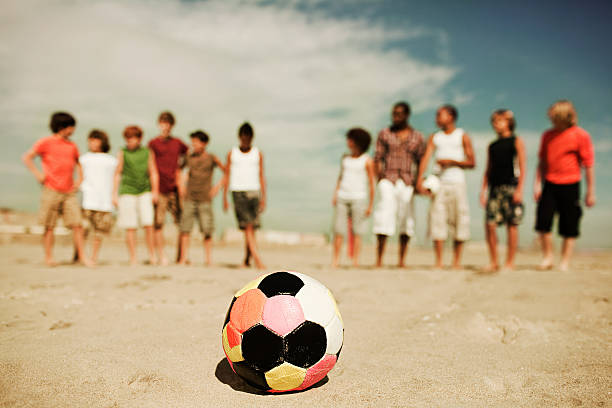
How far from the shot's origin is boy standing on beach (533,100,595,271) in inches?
203

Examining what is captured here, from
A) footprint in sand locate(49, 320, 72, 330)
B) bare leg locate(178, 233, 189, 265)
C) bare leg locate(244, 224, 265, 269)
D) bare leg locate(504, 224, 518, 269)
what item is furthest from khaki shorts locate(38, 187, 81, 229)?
bare leg locate(504, 224, 518, 269)

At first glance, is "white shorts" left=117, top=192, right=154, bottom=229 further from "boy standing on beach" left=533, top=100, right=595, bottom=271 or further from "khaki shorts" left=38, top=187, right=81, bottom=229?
"boy standing on beach" left=533, top=100, right=595, bottom=271

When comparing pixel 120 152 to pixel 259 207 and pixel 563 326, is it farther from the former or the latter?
pixel 563 326

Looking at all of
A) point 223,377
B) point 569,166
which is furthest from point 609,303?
point 223,377

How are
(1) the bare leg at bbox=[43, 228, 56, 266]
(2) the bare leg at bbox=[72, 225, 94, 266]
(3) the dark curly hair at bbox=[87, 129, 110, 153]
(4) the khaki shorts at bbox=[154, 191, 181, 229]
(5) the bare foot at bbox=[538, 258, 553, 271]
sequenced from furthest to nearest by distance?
(4) the khaki shorts at bbox=[154, 191, 181, 229], (3) the dark curly hair at bbox=[87, 129, 110, 153], (2) the bare leg at bbox=[72, 225, 94, 266], (1) the bare leg at bbox=[43, 228, 56, 266], (5) the bare foot at bbox=[538, 258, 553, 271]

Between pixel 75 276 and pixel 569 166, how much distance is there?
237 inches

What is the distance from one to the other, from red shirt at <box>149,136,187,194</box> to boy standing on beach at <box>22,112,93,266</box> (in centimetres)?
108

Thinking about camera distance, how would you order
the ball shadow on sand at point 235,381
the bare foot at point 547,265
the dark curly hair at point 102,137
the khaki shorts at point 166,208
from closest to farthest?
the ball shadow on sand at point 235,381
the bare foot at point 547,265
the dark curly hair at point 102,137
the khaki shorts at point 166,208

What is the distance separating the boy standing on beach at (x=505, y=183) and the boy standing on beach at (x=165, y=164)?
14.4ft

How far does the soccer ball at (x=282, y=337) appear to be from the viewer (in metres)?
2.08

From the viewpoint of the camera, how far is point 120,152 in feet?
20.0

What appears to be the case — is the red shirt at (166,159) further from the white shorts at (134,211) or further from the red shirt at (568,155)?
the red shirt at (568,155)

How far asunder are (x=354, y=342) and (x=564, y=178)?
3.87 m

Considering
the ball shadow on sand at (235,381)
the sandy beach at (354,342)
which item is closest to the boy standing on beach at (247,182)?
the sandy beach at (354,342)
